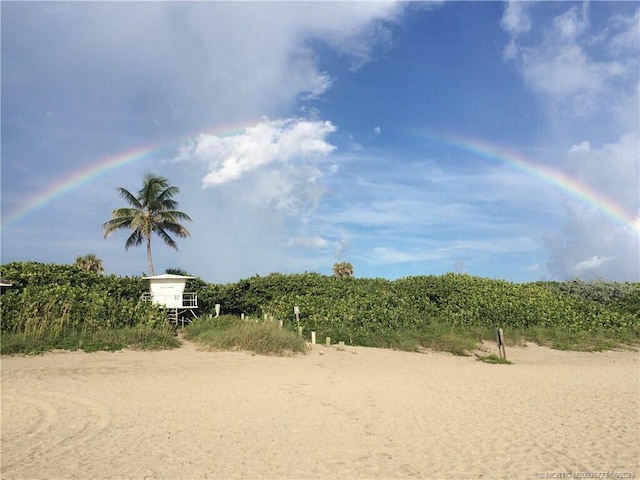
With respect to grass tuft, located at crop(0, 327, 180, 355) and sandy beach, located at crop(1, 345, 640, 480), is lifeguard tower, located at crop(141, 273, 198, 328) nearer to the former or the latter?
grass tuft, located at crop(0, 327, 180, 355)

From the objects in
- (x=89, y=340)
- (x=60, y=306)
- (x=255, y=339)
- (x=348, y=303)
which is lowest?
(x=89, y=340)

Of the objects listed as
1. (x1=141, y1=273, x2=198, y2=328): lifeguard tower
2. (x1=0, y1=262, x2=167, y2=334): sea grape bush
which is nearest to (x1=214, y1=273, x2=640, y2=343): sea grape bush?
(x1=141, y1=273, x2=198, y2=328): lifeguard tower

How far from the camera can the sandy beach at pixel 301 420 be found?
19.2 feet

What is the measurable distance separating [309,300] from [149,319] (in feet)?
27.9

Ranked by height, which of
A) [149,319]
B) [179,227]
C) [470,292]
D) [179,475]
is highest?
[179,227]

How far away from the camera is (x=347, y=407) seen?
9000 millimetres

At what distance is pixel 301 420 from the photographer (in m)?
8.01

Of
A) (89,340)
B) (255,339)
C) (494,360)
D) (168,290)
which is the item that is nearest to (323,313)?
(255,339)

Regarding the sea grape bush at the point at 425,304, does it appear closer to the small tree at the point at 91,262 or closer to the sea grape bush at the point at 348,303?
the sea grape bush at the point at 348,303

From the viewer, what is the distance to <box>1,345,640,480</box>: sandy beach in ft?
19.2

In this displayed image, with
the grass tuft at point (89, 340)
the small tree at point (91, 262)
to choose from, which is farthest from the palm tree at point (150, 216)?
the grass tuft at point (89, 340)

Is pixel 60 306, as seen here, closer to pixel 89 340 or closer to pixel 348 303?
pixel 89 340

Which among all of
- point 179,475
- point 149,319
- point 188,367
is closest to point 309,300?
point 149,319

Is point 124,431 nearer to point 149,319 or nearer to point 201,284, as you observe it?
point 149,319
